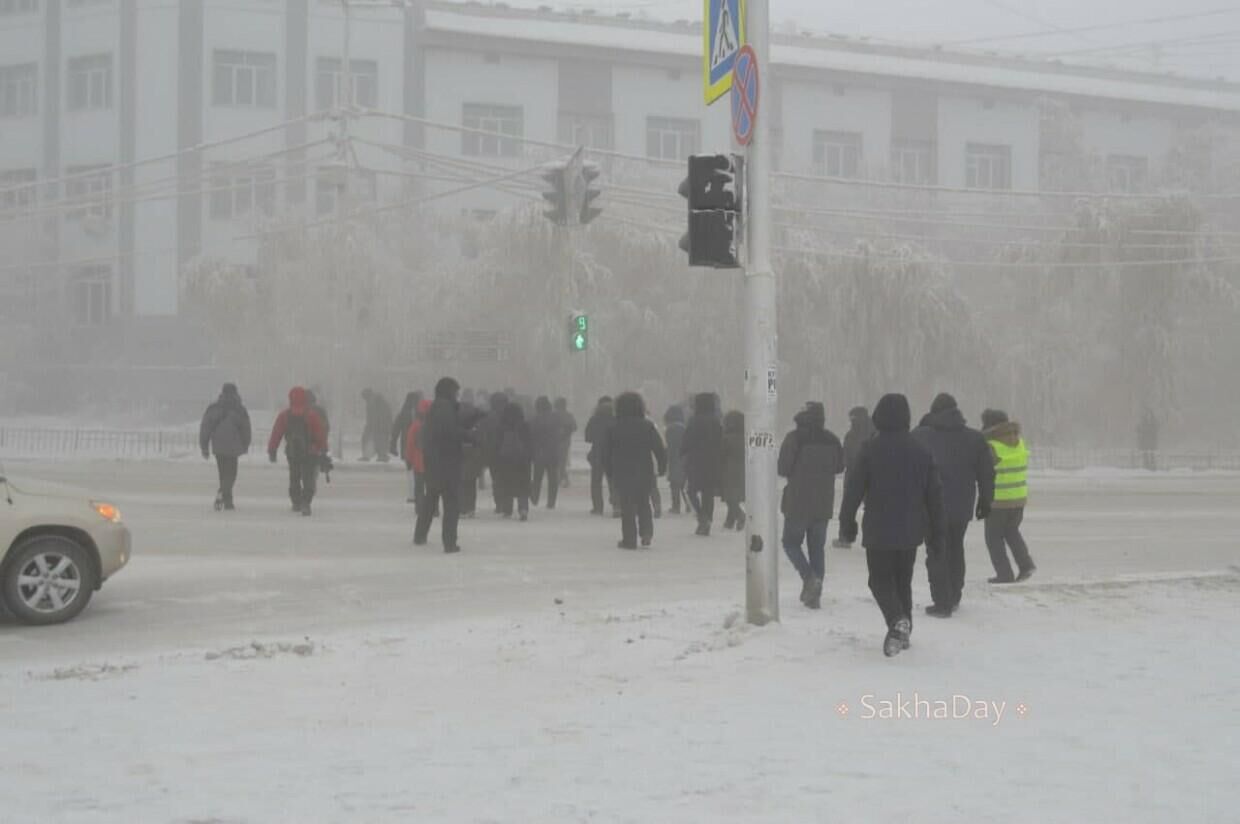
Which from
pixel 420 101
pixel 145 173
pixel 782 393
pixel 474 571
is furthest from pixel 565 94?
pixel 474 571

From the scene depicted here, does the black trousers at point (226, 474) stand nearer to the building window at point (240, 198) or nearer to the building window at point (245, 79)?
the building window at point (240, 198)

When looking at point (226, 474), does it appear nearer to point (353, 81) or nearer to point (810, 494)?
point (810, 494)

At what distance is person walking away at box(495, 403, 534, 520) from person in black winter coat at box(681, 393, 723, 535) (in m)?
2.49

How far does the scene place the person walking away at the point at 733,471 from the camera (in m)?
18.0

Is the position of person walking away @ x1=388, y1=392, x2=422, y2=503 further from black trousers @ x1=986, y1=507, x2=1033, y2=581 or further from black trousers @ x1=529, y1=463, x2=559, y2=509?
black trousers @ x1=986, y1=507, x2=1033, y2=581

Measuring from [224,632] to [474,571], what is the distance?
12.2ft

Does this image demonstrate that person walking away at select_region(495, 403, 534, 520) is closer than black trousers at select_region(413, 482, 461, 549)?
No

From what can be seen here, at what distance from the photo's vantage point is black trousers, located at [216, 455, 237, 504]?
774 inches

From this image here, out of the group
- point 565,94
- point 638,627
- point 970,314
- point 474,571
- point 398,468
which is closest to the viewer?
point 638,627

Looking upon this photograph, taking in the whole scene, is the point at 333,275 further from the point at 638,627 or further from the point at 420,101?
the point at 638,627

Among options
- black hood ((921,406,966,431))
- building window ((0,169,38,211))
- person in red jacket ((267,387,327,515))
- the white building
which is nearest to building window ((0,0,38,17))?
the white building

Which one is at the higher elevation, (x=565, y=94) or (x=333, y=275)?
(x=565, y=94)

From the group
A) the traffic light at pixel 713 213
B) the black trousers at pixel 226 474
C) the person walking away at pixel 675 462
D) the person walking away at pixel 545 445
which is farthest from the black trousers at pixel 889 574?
the black trousers at pixel 226 474

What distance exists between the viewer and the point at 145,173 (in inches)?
2020
